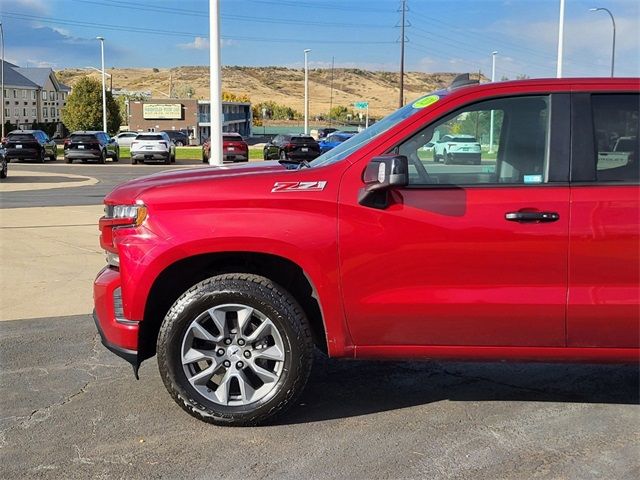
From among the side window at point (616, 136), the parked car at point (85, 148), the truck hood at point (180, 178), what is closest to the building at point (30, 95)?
the parked car at point (85, 148)

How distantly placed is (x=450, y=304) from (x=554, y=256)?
2.04 feet

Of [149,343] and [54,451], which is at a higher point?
[149,343]

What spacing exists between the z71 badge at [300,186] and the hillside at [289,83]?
139m

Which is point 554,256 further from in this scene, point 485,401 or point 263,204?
point 263,204

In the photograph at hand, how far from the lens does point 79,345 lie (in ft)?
18.3

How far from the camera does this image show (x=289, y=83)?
181625 mm

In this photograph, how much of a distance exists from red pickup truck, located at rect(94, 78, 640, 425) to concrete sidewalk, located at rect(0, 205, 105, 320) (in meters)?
3.04

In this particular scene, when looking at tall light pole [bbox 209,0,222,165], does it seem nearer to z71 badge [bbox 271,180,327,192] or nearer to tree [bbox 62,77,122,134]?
z71 badge [bbox 271,180,327,192]

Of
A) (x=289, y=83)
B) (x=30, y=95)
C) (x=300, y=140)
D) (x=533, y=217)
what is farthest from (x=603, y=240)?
(x=289, y=83)

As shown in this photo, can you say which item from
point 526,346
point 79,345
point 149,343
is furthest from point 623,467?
point 79,345

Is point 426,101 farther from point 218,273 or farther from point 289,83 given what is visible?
point 289,83

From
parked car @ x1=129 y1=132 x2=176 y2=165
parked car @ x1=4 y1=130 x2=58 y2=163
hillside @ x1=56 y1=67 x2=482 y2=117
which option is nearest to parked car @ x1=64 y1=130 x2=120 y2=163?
parked car @ x1=4 y1=130 x2=58 y2=163

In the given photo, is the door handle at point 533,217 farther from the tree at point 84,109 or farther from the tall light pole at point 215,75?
the tree at point 84,109

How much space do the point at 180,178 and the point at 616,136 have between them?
2.59 meters
